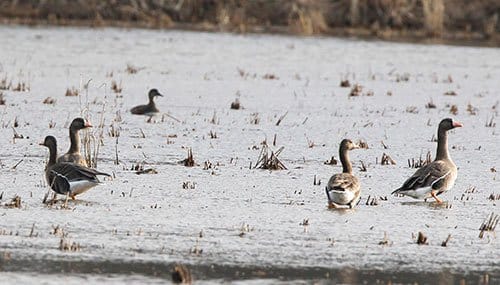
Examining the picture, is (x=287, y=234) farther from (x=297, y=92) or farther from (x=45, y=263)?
(x=297, y=92)

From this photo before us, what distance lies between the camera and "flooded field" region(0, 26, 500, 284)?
9.80 metres

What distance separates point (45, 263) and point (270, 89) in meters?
17.0

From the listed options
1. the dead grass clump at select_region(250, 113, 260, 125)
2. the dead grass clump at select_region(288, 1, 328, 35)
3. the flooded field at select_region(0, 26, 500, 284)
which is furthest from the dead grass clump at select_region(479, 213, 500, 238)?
the dead grass clump at select_region(288, 1, 328, 35)

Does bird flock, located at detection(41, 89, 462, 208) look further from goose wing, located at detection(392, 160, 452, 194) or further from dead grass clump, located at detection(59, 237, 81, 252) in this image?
dead grass clump, located at detection(59, 237, 81, 252)

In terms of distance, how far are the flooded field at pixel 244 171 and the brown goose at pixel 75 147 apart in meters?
0.44

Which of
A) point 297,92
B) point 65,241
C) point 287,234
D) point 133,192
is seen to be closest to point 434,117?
point 297,92

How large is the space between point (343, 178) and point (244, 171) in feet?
9.09

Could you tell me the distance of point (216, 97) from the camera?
24078 millimetres

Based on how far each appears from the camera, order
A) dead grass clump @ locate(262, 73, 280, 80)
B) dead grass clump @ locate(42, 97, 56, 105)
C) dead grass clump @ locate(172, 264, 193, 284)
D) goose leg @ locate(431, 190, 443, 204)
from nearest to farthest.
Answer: dead grass clump @ locate(172, 264, 193, 284), goose leg @ locate(431, 190, 443, 204), dead grass clump @ locate(42, 97, 56, 105), dead grass clump @ locate(262, 73, 280, 80)

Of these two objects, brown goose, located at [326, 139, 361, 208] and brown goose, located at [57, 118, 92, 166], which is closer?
brown goose, located at [326, 139, 361, 208]

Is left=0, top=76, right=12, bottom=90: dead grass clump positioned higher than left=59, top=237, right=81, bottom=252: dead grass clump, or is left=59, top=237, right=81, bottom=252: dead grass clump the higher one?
left=0, top=76, right=12, bottom=90: dead grass clump

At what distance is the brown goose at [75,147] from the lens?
45.0 ft

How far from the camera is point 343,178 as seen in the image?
12.2m

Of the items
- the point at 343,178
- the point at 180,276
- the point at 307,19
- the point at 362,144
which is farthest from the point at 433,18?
the point at 180,276
